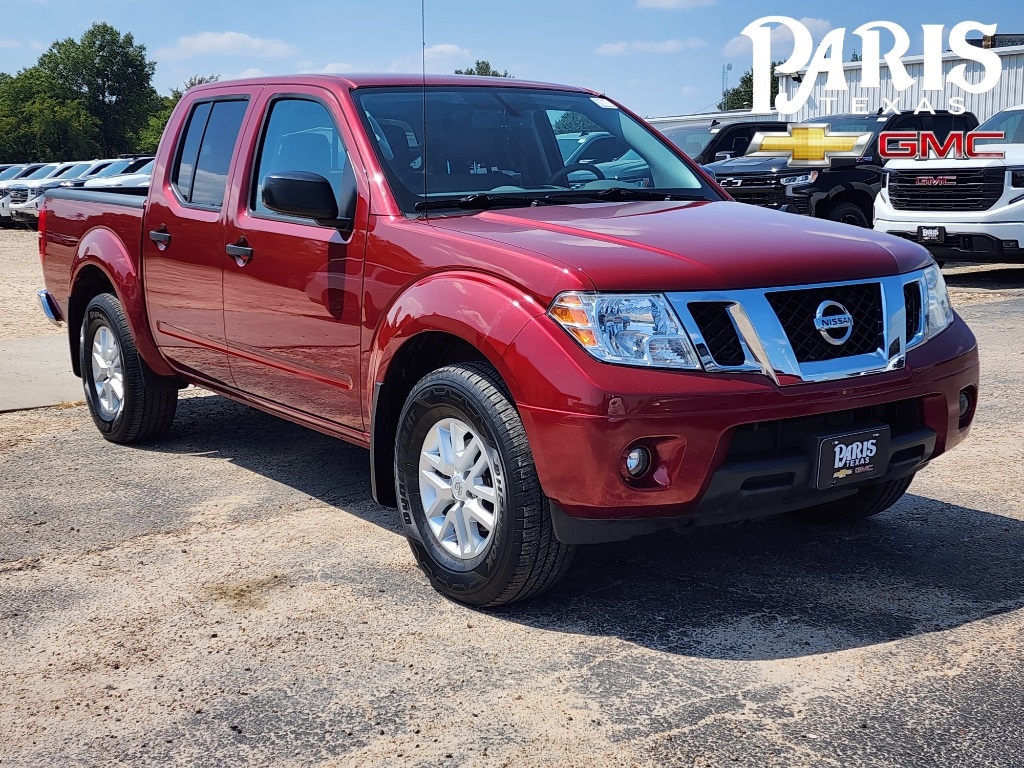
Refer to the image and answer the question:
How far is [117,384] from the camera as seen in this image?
6.45 metres

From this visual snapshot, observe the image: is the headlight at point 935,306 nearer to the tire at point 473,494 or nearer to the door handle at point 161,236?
the tire at point 473,494

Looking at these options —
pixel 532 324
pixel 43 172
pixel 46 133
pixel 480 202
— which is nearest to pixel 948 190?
pixel 480 202

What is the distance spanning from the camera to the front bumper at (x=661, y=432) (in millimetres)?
3475

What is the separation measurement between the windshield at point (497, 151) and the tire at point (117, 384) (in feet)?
7.22

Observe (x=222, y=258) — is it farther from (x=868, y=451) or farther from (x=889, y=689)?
(x=889, y=689)

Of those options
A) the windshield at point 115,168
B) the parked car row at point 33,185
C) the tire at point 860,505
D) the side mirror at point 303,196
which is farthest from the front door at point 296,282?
the parked car row at point 33,185

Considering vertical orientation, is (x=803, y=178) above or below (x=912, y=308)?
above

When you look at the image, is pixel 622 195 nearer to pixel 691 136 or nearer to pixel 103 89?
pixel 691 136

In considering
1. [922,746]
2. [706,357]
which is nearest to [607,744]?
[922,746]

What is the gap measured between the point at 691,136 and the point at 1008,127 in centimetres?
512

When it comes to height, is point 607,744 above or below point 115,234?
below

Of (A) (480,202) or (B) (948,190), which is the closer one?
(A) (480,202)

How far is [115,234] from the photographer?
6.25 m

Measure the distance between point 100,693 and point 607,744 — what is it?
145 cm
